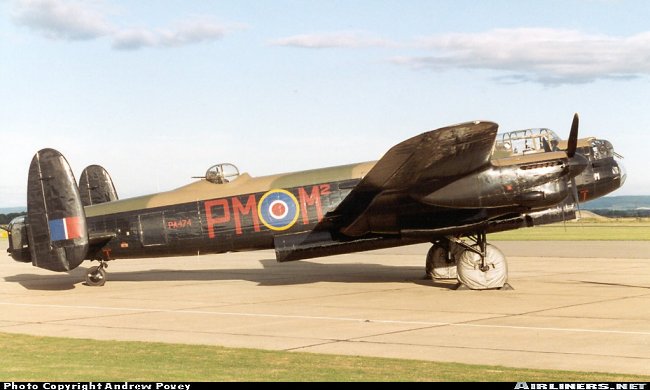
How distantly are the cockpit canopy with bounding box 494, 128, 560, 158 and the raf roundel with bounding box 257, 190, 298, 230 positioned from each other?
5402 mm

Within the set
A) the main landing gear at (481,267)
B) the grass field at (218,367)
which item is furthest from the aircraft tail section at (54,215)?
the main landing gear at (481,267)

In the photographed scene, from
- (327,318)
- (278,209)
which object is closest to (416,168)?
(278,209)

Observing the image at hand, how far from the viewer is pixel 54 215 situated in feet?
72.0

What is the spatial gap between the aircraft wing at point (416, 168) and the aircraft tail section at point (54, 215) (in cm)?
645

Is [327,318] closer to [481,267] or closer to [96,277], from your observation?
[481,267]

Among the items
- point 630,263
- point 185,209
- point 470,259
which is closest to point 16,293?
point 185,209

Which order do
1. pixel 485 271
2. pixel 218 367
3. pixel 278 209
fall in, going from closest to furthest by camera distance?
1. pixel 218 367
2. pixel 485 271
3. pixel 278 209

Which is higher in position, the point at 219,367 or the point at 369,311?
the point at 219,367

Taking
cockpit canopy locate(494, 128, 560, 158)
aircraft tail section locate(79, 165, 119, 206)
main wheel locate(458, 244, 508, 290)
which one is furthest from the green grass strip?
aircraft tail section locate(79, 165, 119, 206)

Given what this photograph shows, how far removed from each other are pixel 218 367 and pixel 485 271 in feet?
35.4

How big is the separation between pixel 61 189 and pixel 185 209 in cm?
316

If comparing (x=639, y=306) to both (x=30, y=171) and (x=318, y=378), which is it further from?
(x=30, y=171)

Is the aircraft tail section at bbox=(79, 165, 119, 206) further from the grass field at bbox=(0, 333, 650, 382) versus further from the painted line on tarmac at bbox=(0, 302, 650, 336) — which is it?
the grass field at bbox=(0, 333, 650, 382)

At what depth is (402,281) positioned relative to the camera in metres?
24.2
